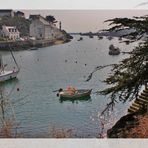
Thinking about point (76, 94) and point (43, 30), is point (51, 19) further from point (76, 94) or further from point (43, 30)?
point (76, 94)

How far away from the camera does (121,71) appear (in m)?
2.82

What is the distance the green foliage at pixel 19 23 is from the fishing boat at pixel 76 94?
2221 millimetres

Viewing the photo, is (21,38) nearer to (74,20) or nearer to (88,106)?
(74,20)

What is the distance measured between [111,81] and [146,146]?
647mm

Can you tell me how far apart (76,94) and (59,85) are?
0.42 metres

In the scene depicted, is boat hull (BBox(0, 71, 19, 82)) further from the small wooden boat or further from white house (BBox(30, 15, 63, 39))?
white house (BBox(30, 15, 63, 39))

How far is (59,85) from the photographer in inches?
303

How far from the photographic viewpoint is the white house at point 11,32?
15.7ft

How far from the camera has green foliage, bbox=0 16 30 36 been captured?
471cm

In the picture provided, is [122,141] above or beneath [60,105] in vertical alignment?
above

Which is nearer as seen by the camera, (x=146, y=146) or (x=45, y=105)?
(x=146, y=146)

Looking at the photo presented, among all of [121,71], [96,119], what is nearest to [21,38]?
[96,119]

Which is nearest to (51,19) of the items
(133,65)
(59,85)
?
(133,65)

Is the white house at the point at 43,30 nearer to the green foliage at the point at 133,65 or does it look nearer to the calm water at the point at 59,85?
the calm water at the point at 59,85
